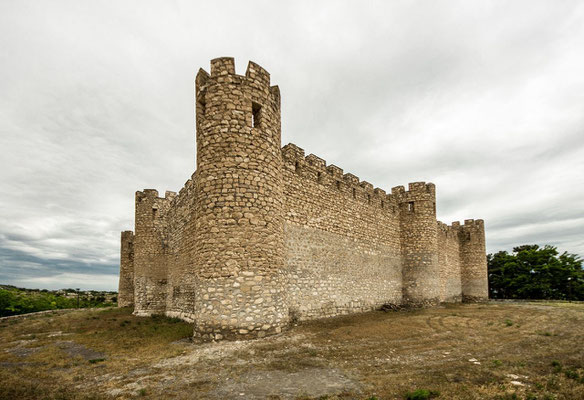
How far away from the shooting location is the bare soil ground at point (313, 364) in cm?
528

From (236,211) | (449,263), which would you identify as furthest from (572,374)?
(449,263)

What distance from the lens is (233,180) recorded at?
32.8 ft

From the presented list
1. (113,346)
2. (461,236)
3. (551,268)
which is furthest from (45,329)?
(551,268)

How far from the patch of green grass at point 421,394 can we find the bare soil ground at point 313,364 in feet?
0.34

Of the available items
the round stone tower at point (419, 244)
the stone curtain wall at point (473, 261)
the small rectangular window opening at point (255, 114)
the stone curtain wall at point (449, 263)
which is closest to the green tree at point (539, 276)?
the stone curtain wall at point (473, 261)

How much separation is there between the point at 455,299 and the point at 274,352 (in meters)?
23.4

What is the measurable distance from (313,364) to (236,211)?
16.2 feet

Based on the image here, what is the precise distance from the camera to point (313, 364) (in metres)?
6.81

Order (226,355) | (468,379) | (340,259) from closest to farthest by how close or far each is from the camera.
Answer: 1. (468,379)
2. (226,355)
3. (340,259)

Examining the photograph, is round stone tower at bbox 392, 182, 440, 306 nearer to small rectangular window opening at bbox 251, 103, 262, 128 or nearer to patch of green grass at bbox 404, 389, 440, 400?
small rectangular window opening at bbox 251, 103, 262, 128

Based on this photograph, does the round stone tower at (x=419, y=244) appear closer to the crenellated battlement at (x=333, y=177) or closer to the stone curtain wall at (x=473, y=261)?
the crenellated battlement at (x=333, y=177)

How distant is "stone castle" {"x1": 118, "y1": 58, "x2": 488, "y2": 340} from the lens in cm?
965

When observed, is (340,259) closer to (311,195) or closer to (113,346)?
(311,195)

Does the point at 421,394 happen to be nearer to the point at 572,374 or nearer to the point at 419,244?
the point at 572,374
